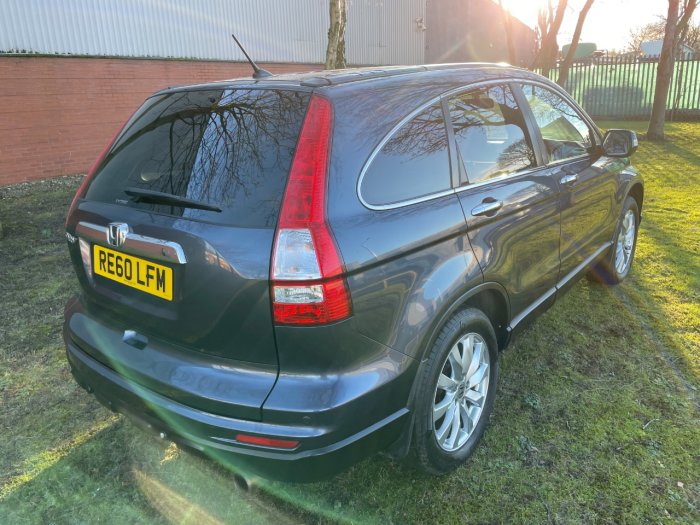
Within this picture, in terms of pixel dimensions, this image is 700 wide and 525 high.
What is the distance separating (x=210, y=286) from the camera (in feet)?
6.02

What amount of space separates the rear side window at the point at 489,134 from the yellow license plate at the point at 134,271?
4.42 feet

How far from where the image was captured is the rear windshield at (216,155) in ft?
6.04

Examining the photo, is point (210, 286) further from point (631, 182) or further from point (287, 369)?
point (631, 182)

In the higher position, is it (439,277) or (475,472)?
(439,277)

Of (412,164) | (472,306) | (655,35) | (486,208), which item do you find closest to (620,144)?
(486,208)

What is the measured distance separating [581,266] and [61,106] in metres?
10.1

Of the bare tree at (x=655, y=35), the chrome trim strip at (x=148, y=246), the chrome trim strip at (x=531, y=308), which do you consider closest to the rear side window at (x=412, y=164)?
the chrome trim strip at (x=148, y=246)

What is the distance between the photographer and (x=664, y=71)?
1238 centimetres

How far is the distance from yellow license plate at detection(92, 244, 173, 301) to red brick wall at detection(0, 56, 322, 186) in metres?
8.98

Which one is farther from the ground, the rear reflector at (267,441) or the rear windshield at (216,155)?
the rear windshield at (216,155)

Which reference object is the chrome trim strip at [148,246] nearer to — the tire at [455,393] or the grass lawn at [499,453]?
the grass lawn at [499,453]

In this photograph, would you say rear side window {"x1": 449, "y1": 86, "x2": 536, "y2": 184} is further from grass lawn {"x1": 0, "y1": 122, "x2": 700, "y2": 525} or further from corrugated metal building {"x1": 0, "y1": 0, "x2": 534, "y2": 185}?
corrugated metal building {"x1": 0, "y1": 0, "x2": 534, "y2": 185}

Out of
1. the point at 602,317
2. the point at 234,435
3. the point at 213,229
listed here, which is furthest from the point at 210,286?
the point at 602,317

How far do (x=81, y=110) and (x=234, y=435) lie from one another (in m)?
10.6
